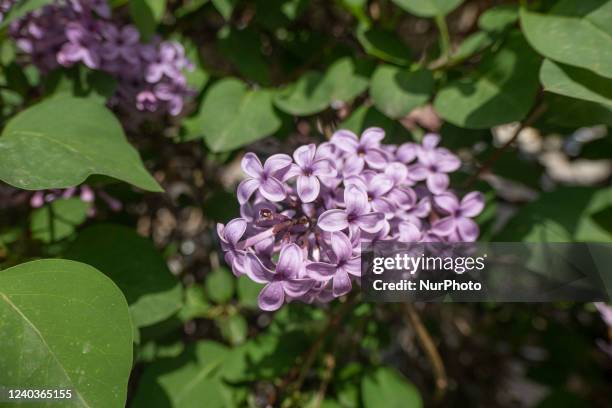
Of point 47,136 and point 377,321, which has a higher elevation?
point 47,136

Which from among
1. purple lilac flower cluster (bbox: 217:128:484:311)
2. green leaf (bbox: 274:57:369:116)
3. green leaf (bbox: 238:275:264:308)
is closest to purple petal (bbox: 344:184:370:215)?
purple lilac flower cluster (bbox: 217:128:484:311)

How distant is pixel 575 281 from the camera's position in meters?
1.13

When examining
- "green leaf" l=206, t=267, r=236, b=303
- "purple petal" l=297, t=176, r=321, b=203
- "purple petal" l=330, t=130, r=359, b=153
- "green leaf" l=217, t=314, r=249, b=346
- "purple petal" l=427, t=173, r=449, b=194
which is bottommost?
"green leaf" l=217, t=314, r=249, b=346

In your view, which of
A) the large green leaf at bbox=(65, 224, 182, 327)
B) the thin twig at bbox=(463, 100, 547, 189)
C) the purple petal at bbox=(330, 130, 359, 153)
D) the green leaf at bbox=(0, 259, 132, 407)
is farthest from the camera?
the thin twig at bbox=(463, 100, 547, 189)

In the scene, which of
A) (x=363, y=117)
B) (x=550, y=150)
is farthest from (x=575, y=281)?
(x=550, y=150)

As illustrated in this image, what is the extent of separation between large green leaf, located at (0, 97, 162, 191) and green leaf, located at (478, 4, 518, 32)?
85 centimetres

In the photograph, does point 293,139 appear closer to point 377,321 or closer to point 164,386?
point 377,321

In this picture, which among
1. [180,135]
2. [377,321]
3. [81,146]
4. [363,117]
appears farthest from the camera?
[377,321]

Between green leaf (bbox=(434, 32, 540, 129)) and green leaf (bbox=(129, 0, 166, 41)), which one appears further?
green leaf (bbox=(129, 0, 166, 41))

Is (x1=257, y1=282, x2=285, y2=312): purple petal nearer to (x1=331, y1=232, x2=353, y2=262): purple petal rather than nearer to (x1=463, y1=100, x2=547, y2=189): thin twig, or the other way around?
(x1=331, y1=232, x2=353, y2=262): purple petal

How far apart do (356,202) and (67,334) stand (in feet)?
1.52

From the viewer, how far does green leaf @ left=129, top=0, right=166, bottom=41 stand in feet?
4.01

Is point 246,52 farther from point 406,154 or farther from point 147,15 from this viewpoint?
point 406,154

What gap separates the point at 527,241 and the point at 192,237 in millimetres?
1123
